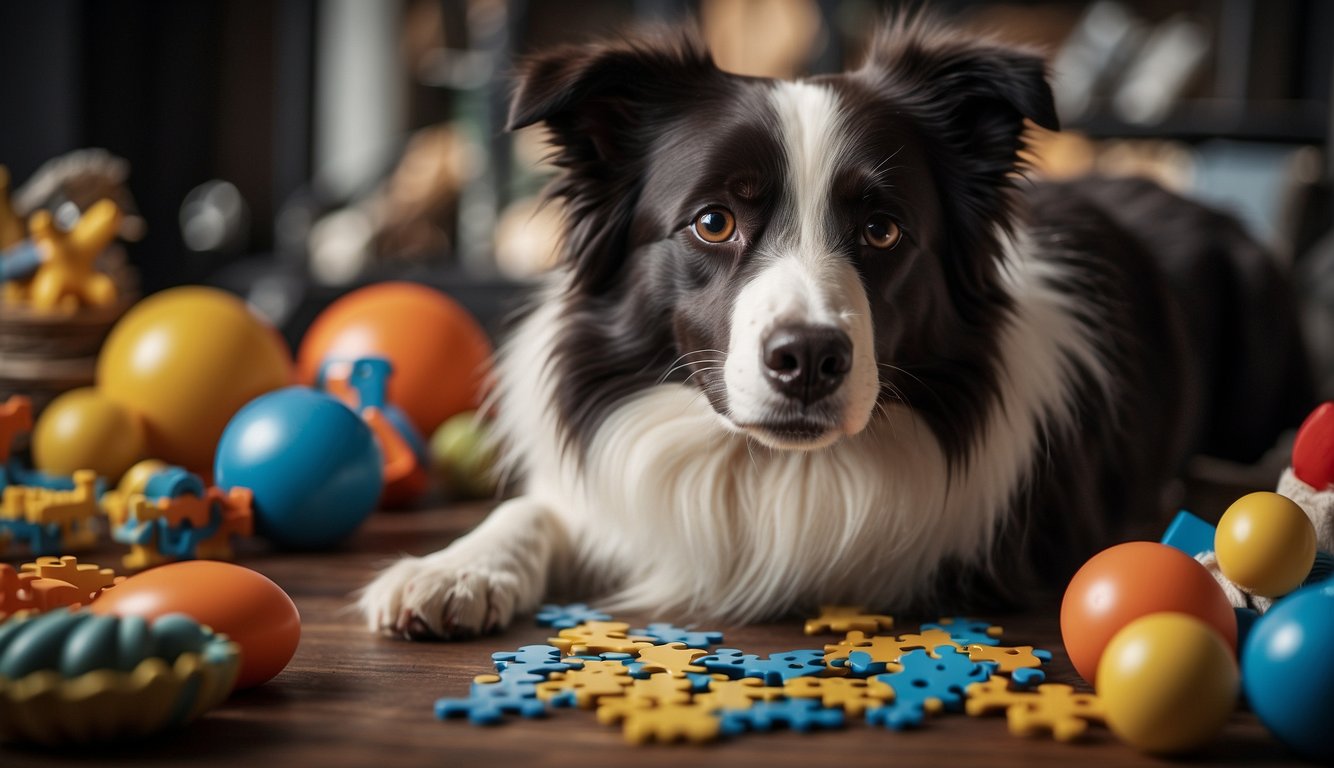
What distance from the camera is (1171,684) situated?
127cm

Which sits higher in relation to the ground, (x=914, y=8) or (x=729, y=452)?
(x=914, y=8)

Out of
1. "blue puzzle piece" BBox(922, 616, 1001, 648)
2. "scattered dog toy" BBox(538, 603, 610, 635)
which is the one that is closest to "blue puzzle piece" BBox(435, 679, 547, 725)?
"scattered dog toy" BBox(538, 603, 610, 635)

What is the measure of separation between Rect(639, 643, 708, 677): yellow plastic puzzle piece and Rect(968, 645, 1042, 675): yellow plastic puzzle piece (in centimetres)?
39

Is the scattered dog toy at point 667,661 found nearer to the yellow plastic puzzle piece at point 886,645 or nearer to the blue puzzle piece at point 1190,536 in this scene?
the yellow plastic puzzle piece at point 886,645

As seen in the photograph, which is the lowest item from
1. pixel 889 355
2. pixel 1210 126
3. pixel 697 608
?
pixel 697 608

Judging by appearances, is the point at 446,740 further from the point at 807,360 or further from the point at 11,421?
the point at 11,421

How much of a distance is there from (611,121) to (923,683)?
112cm

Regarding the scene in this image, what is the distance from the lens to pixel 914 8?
16.2 ft

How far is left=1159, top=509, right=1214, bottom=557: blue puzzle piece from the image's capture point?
1.79 meters

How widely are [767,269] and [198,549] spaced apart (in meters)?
1.25

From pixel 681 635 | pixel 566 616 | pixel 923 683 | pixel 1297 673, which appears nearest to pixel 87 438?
pixel 566 616

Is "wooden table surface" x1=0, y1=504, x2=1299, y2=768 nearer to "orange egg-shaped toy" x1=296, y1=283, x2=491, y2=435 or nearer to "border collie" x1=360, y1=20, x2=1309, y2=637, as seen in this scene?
"border collie" x1=360, y1=20, x2=1309, y2=637

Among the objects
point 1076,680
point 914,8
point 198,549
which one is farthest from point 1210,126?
point 198,549

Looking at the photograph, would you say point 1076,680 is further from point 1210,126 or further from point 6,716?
point 1210,126
